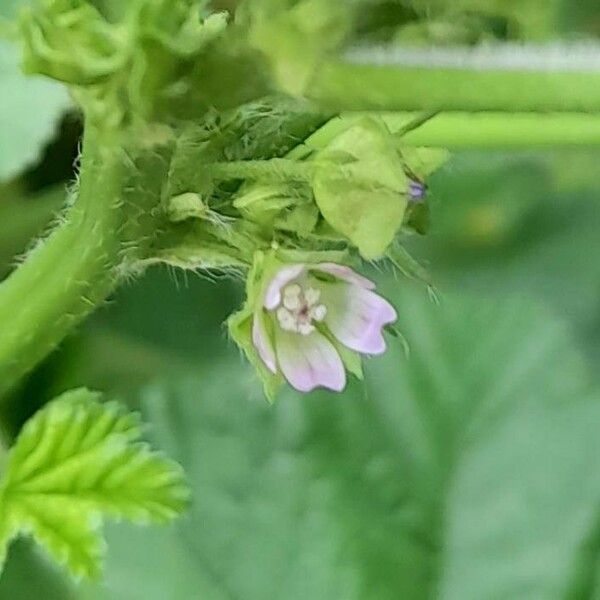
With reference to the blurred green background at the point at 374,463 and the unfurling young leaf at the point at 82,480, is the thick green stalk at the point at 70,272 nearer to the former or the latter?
the unfurling young leaf at the point at 82,480

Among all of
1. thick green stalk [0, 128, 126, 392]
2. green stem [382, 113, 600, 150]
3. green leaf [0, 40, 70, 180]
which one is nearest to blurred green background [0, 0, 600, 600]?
green leaf [0, 40, 70, 180]

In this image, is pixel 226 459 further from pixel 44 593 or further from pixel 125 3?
pixel 125 3

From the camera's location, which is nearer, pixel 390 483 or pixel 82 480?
pixel 82 480

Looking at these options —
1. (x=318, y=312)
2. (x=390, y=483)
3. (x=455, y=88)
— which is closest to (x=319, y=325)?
(x=318, y=312)

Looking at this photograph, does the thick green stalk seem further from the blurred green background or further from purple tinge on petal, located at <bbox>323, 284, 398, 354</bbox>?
the blurred green background

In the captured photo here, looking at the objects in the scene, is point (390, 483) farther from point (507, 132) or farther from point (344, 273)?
point (344, 273)

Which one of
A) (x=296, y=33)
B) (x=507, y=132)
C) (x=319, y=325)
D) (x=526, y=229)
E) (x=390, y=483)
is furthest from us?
(x=526, y=229)

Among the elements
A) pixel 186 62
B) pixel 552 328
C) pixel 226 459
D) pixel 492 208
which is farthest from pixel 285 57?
pixel 492 208
